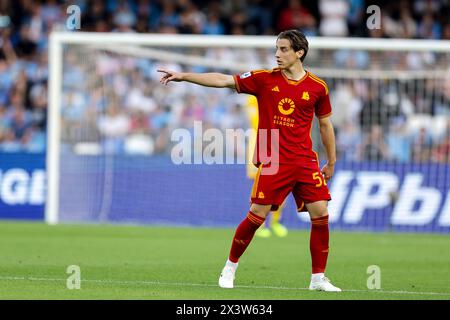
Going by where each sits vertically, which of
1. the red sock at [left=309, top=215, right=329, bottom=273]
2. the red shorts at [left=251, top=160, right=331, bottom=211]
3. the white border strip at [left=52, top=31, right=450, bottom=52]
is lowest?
the red sock at [left=309, top=215, right=329, bottom=273]

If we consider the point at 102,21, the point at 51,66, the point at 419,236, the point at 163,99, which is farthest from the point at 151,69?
the point at 419,236

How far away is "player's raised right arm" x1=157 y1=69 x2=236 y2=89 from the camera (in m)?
9.76

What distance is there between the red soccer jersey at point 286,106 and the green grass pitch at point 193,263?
4.32 ft

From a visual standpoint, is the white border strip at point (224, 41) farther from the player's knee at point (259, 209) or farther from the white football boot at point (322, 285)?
the white football boot at point (322, 285)

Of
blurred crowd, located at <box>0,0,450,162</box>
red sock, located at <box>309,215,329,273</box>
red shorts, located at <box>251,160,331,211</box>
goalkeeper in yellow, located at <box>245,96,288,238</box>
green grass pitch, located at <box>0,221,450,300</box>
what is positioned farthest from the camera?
blurred crowd, located at <box>0,0,450,162</box>

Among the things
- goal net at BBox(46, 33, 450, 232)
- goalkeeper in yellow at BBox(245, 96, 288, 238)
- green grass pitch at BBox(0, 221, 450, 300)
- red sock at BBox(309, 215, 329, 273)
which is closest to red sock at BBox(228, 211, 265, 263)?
green grass pitch at BBox(0, 221, 450, 300)

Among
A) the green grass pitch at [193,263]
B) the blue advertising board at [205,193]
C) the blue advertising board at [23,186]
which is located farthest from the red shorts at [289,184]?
the blue advertising board at [23,186]

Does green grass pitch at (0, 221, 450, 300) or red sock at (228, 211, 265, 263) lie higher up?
red sock at (228, 211, 265, 263)

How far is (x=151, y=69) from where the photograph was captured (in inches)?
832

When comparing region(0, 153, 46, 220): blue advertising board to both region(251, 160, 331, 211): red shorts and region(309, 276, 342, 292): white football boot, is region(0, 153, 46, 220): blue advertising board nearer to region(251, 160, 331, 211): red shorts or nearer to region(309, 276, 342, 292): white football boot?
region(251, 160, 331, 211): red shorts

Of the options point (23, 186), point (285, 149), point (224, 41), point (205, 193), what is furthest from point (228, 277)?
point (23, 186)

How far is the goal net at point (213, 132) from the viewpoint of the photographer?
65.1 feet

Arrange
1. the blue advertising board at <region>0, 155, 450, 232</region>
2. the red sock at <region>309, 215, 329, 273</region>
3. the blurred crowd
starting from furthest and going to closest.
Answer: the blurred crowd → the blue advertising board at <region>0, 155, 450, 232</region> → the red sock at <region>309, 215, 329, 273</region>

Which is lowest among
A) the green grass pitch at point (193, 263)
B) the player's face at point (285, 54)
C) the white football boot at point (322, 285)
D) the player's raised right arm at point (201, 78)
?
the green grass pitch at point (193, 263)
